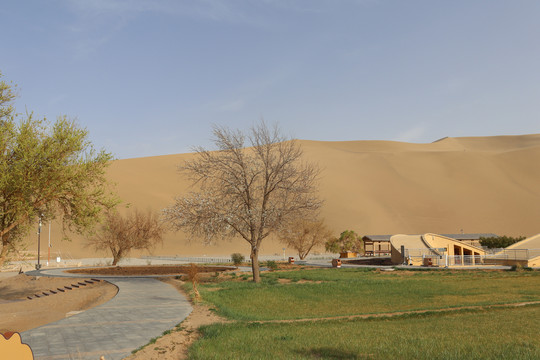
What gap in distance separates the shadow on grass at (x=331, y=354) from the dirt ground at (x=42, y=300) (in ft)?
30.7

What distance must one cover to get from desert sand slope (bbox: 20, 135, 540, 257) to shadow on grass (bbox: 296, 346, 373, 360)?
7532cm

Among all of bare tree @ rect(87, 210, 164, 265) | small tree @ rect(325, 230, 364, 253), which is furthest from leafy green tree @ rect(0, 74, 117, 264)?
small tree @ rect(325, 230, 364, 253)

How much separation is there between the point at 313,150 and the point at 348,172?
81.6ft

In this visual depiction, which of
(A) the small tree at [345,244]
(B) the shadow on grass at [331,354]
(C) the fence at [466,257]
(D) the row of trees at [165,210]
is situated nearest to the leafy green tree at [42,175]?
(D) the row of trees at [165,210]

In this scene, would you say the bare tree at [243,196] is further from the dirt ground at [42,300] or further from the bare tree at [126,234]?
the bare tree at [126,234]

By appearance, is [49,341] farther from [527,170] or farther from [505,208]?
[527,170]

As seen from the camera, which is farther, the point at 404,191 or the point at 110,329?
the point at 404,191

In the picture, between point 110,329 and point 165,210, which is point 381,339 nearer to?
point 110,329

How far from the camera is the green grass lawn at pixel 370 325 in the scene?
345 inches

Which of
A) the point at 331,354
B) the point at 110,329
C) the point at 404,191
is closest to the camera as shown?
the point at 331,354

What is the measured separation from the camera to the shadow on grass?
8.49 metres

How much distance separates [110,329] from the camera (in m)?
11.3

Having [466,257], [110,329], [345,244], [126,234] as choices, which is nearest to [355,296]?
[110,329]

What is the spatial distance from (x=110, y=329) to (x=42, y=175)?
626 cm
